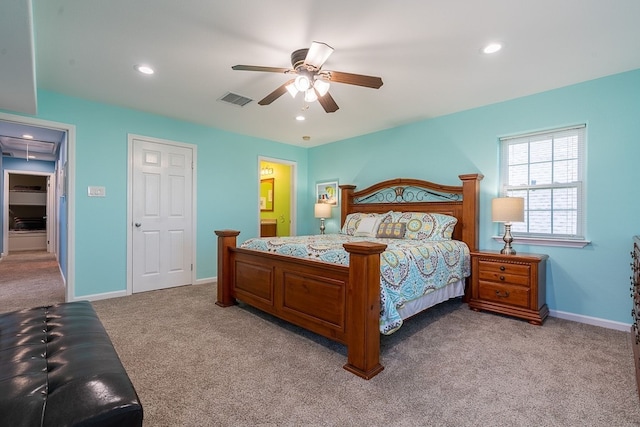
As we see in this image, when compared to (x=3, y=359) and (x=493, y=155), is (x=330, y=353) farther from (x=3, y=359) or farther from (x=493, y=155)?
(x=493, y=155)

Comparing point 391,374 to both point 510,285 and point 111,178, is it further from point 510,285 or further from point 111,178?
point 111,178

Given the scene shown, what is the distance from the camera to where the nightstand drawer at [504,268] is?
304cm

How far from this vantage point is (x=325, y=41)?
2385mm

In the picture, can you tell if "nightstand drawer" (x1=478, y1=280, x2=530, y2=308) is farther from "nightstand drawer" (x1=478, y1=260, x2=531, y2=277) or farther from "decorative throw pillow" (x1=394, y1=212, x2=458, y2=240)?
"decorative throw pillow" (x1=394, y1=212, x2=458, y2=240)

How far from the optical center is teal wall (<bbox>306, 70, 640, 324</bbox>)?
2.83 metres

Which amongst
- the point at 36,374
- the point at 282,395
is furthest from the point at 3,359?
the point at 282,395

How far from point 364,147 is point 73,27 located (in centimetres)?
385

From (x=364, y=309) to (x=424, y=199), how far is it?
107 inches

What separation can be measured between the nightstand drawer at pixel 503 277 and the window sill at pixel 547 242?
1.82 feet

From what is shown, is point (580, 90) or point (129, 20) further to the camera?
point (580, 90)

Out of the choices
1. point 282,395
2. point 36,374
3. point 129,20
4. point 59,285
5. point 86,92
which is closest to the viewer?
point 36,374

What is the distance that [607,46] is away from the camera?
244cm

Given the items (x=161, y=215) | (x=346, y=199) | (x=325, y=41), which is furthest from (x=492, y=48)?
(x=161, y=215)

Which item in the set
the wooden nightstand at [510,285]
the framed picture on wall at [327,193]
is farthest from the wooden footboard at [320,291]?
the framed picture on wall at [327,193]
